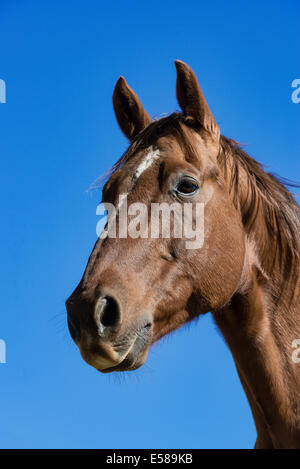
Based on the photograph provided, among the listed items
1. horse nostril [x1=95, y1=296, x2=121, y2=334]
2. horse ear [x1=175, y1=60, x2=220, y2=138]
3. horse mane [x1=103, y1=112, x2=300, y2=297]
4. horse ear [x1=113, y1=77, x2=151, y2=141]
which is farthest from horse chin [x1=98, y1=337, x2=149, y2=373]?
horse ear [x1=113, y1=77, x2=151, y2=141]

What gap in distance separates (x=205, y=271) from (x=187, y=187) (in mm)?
668

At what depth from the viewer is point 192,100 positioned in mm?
4195

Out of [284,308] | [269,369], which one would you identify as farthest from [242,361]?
[284,308]

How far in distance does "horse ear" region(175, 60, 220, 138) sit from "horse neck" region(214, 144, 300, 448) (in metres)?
0.57

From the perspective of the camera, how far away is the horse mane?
4.11m

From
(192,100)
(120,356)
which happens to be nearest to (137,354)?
(120,356)

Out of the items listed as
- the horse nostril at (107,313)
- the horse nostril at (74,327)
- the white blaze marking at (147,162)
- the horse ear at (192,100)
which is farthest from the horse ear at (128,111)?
the horse nostril at (74,327)

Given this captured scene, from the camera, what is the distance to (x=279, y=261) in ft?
13.6

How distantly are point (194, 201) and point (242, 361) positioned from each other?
1335 mm

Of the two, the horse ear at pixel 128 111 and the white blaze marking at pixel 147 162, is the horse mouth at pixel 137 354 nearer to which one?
the white blaze marking at pixel 147 162

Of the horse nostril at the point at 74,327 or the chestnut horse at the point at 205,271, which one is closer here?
the horse nostril at the point at 74,327

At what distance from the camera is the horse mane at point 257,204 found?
13.5ft

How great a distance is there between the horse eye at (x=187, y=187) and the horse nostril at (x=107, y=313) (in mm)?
1105

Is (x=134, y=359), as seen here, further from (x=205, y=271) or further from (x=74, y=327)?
(x=205, y=271)
